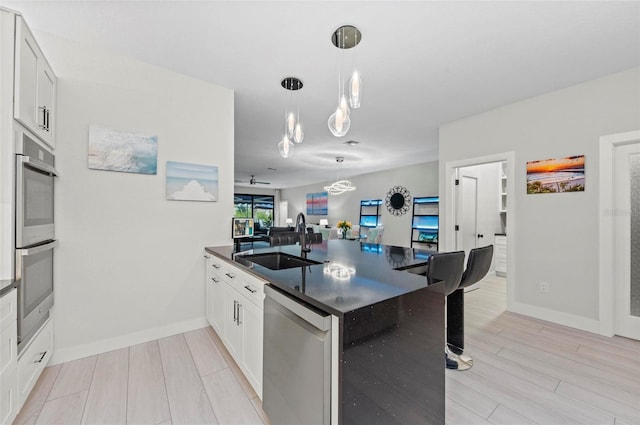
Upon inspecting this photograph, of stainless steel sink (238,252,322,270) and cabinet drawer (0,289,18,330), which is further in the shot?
stainless steel sink (238,252,322,270)

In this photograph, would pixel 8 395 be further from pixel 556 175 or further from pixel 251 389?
pixel 556 175

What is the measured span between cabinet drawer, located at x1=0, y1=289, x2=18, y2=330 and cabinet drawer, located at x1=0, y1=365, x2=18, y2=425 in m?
0.24

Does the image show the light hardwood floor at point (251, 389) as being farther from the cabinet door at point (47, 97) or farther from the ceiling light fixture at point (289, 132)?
the ceiling light fixture at point (289, 132)

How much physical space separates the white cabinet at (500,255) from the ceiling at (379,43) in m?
2.85

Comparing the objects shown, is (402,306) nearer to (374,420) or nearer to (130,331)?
(374,420)

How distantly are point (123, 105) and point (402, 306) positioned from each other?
2.80m

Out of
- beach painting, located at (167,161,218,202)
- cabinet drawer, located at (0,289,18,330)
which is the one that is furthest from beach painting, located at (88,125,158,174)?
cabinet drawer, located at (0,289,18,330)

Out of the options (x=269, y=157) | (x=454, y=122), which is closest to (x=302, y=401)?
(x=454, y=122)

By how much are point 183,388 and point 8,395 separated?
82 centimetres

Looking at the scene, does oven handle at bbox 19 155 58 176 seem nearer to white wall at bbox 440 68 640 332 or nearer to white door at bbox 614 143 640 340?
white wall at bbox 440 68 640 332

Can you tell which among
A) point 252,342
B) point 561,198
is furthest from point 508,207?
point 252,342

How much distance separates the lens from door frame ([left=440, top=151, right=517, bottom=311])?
3.15 meters

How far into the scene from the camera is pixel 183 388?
5.58 feet

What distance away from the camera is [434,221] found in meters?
6.72
